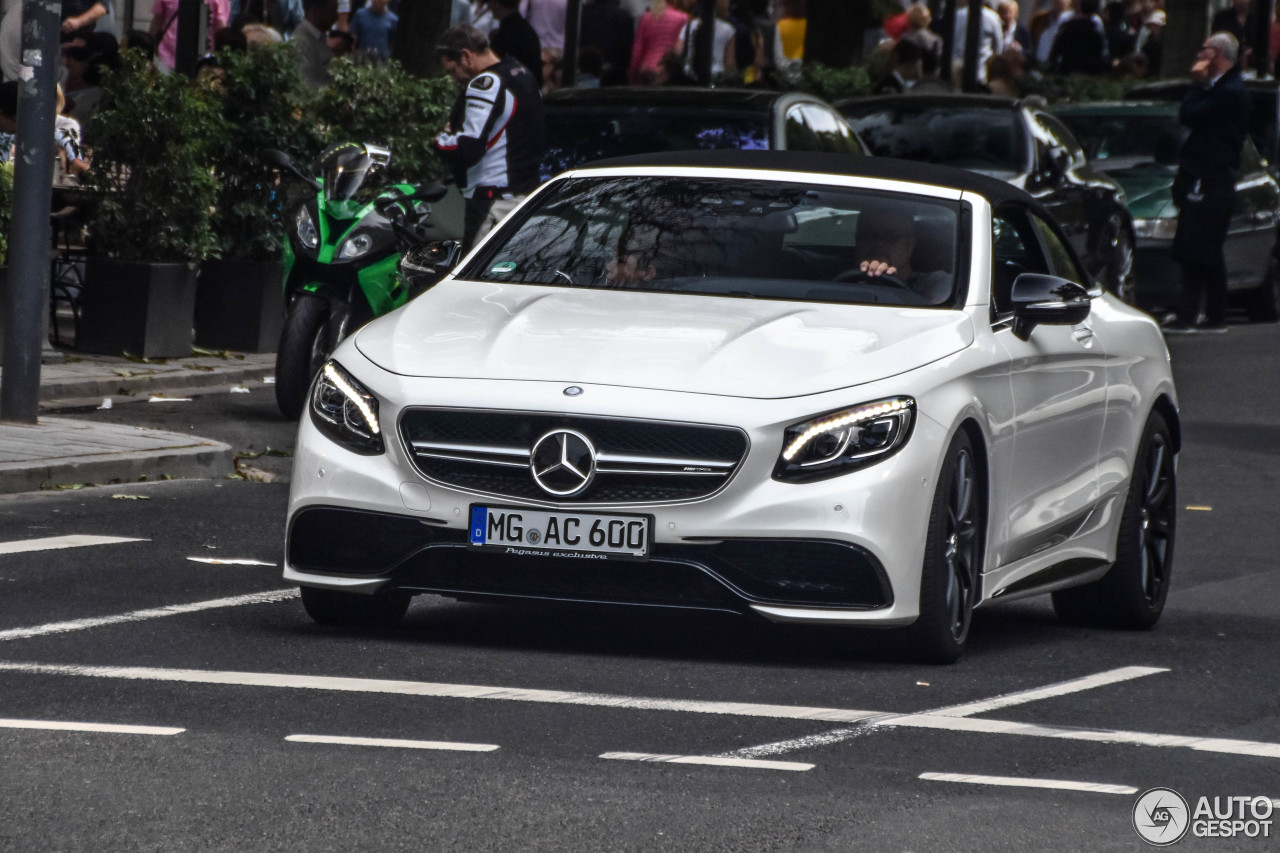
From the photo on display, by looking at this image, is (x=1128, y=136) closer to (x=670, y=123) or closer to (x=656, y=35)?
(x=656, y=35)

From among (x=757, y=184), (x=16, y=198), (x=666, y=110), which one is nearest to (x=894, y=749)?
(x=757, y=184)

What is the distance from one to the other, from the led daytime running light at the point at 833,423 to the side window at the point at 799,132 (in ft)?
27.1

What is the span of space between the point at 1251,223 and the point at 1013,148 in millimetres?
3828

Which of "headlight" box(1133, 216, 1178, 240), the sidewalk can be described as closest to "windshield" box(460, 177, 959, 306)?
the sidewalk

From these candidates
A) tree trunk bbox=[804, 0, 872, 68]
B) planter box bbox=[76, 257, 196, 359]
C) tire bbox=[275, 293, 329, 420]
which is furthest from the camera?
tree trunk bbox=[804, 0, 872, 68]

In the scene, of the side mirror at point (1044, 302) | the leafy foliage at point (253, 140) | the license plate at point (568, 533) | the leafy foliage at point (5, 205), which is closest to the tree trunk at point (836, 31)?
the leafy foliage at point (253, 140)

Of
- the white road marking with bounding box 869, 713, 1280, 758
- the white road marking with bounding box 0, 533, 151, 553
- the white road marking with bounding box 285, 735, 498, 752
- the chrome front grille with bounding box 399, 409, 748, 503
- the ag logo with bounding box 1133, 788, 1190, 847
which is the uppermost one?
the chrome front grille with bounding box 399, 409, 748, 503

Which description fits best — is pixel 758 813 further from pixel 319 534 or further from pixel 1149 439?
pixel 1149 439

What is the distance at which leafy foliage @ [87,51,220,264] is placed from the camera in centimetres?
1502

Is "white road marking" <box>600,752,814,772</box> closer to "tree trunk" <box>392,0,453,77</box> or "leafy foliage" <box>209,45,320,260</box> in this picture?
"leafy foliage" <box>209,45,320,260</box>

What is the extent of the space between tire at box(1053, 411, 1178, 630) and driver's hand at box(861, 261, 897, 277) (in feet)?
4.40

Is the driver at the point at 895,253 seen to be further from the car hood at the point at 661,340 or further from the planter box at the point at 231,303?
the planter box at the point at 231,303

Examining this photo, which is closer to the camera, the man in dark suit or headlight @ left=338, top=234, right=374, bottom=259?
headlight @ left=338, top=234, right=374, bottom=259

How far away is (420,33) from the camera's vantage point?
64.5 feet
